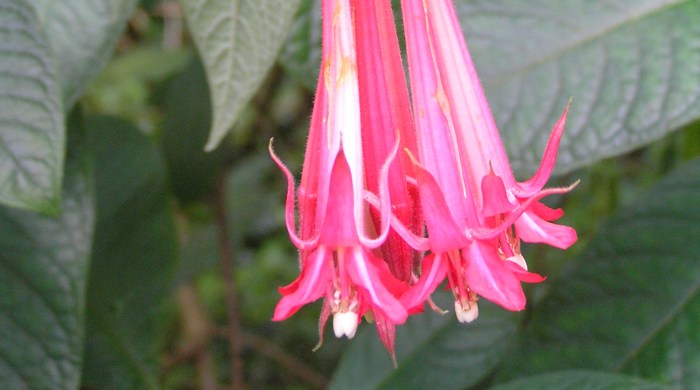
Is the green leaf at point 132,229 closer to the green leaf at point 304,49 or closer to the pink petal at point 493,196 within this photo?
the green leaf at point 304,49

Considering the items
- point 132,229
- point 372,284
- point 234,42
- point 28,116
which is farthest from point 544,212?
point 132,229

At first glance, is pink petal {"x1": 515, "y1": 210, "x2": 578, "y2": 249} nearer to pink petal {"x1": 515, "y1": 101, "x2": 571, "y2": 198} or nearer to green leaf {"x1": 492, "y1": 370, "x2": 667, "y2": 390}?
pink petal {"x1": 515, "y1": 101, "x2": 571, "y2": 198}

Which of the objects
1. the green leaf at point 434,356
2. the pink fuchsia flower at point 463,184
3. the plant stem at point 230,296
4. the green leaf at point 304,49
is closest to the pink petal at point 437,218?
the pink fuchsia flower at point 463,184

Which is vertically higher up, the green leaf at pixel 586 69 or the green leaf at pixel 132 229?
the green leaf at pixel 586 69

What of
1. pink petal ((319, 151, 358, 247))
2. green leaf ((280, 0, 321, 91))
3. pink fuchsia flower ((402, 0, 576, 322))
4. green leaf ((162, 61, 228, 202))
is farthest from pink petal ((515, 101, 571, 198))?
green leaf ((162, 61, 228, 202))

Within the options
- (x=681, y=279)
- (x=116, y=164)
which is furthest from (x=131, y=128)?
(x=681, y=279)

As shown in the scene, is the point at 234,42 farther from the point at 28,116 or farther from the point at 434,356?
the point at 434,356
